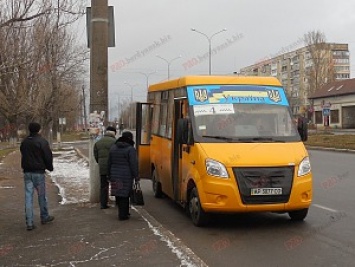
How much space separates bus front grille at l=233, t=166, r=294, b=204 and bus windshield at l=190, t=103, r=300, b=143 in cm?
71

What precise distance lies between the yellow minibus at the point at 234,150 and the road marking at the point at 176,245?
684 mm

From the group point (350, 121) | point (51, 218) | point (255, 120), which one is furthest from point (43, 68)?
point (350, 121)

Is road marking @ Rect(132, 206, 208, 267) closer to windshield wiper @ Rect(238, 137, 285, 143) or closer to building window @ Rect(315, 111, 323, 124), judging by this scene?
windshield wiper @ Rect(238, 137, 285, 143)

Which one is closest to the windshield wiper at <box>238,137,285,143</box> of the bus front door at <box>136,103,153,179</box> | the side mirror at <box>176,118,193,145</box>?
the side mirror at <box>176,118,193,145</box>

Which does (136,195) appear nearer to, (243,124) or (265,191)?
(243,124)

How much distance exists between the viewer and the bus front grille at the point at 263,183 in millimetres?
7223

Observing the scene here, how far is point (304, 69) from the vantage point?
333ft

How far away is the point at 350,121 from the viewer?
214 ft

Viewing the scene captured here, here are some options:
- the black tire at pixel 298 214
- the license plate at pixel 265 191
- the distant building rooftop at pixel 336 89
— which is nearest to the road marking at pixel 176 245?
the license plate at pixel 265 191

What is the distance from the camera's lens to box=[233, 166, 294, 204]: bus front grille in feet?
23.7

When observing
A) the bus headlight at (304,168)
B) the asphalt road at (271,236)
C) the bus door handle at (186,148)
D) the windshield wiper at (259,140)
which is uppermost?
the windshield wiper at (259,140)

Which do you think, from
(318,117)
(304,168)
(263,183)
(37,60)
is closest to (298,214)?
(304,168)

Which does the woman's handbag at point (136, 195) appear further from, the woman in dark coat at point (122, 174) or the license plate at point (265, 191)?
the license plate at point (265, 191)

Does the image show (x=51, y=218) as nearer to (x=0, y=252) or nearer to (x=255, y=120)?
(x=0, y=252)
